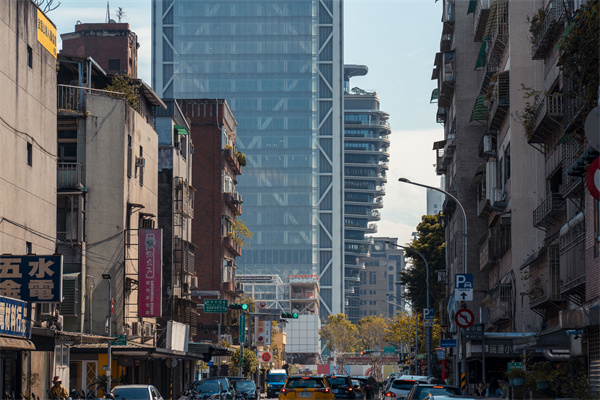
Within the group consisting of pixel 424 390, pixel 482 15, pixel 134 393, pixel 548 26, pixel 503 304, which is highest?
pixel 482 15

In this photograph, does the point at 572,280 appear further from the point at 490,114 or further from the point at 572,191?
the point at 490,114

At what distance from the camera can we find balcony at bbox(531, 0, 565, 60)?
32469 mm

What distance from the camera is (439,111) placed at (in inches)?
3140

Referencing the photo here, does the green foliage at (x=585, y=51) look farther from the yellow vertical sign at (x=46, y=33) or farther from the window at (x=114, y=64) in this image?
the window at (x=114, y=64)

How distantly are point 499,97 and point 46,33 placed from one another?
2097 centimetres

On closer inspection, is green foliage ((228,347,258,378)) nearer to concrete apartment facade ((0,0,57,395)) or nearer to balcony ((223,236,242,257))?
balcony ((223,236,242,257))

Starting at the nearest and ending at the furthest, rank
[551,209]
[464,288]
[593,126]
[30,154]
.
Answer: [593,126] < [30,154] < [551,209] < [464,288]

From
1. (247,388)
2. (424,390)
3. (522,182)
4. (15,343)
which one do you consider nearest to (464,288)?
(424,390)

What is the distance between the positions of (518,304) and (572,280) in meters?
15.6

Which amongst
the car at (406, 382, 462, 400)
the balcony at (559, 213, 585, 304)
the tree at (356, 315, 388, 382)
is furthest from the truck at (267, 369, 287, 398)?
the tree at (356, 315, 388, 382)

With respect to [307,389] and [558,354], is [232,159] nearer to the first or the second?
[307,389]

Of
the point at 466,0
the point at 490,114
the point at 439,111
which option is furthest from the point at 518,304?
the point at 439,111

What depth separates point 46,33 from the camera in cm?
3547

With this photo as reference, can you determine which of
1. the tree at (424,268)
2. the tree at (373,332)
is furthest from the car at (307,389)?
the tree at (373,332)
